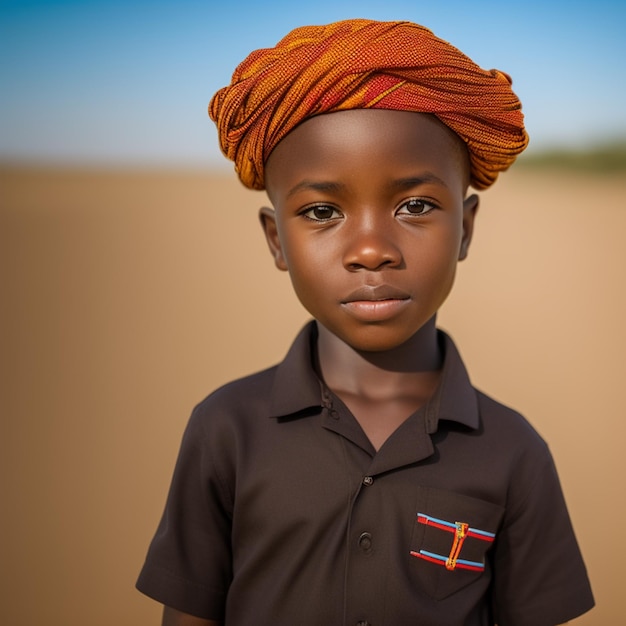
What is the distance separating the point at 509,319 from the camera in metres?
8.38

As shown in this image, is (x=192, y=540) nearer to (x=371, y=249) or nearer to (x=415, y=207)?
(x=371, y=249)

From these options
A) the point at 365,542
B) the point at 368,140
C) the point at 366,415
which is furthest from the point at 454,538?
the point at 368,140

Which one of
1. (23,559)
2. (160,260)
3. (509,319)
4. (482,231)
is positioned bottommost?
(23,559)

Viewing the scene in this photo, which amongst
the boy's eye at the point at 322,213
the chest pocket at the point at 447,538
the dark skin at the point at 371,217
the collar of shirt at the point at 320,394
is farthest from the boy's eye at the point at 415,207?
→ the chest pocket at the point at 447,538

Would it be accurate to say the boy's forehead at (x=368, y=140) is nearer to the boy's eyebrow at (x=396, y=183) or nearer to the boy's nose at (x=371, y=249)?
the boy's eyebrow at (x=396, y=183)

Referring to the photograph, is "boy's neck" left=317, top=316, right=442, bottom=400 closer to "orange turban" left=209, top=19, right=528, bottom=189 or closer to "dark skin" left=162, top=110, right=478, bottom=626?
"dark skin" left=162, top=110, right=478, bottom=626

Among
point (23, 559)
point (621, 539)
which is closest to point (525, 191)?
point (621, 539)

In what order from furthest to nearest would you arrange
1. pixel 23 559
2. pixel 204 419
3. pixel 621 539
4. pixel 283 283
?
pixel 283 283 → pixel 621 539 → pixel 23 559 → pixel 204 419

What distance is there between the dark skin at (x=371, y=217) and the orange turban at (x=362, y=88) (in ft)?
0.11

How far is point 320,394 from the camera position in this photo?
1.99 m

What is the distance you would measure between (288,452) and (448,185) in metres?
0.67

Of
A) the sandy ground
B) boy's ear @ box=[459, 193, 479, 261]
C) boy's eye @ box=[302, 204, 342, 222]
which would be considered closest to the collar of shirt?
boy's ear @ box=[459, 193, 479, 261]

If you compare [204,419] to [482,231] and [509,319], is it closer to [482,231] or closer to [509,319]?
[509,319]

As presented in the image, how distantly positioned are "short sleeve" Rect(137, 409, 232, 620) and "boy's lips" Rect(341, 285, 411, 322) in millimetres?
470
